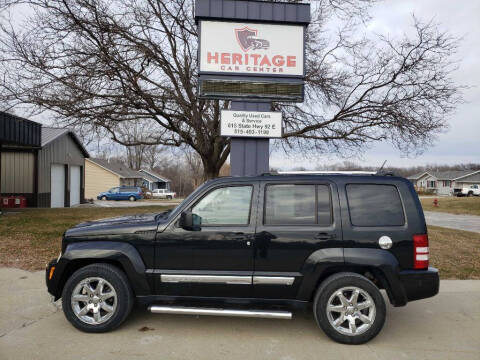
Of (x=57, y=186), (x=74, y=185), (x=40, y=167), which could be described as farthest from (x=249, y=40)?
(x=74, y=185)

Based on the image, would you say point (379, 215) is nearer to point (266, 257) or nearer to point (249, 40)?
point (266, 257)

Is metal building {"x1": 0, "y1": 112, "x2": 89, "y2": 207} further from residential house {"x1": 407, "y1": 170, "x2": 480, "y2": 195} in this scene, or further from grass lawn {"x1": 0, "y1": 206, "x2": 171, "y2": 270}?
residential house {"x1": 407, "y1": 170, "x2": 480, "y2": 195}

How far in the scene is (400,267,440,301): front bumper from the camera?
3.79 metres

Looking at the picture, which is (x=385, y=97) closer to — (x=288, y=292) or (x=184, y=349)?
(x=288, y=292)

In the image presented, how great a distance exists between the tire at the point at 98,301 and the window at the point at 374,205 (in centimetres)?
269

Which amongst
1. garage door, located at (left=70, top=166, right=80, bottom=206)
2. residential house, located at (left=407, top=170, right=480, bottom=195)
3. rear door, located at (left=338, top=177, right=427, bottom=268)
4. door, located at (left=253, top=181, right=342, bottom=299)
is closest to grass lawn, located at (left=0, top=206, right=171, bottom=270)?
door, located at (left=253, top=181, right=342, bottom=299)

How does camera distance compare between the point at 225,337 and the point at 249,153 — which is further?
the point at 249,153

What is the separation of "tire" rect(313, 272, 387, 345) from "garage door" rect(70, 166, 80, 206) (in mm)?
24304

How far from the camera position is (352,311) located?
376 cm

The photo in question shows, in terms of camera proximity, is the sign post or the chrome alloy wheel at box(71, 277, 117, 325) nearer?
the chrome alloy wheel at box(71, 277, 117, 325)

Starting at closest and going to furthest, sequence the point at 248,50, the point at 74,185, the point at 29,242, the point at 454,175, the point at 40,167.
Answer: the point at 248,50 → the point at 29,242 → the point at 40,167 → the point at 74,185 → the point at 454,175

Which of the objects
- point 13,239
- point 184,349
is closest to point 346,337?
point 184,349

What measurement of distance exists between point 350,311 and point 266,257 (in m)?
1.06

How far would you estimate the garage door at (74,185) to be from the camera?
24634mm
